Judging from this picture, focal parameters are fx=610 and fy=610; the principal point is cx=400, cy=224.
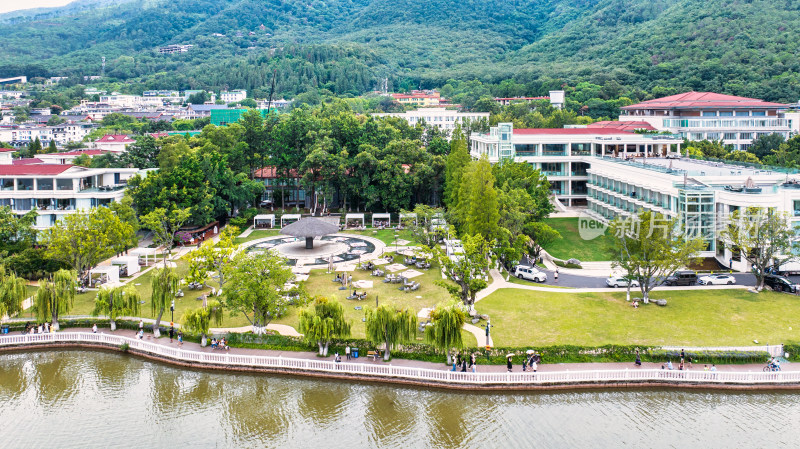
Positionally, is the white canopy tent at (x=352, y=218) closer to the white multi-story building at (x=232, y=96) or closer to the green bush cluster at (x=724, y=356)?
the green bush cluster at (x=724, y=356)

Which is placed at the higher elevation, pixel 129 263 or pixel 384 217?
pixel 384 217

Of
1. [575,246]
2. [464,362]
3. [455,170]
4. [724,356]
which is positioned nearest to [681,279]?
[575,246]

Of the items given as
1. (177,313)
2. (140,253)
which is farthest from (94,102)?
(177,313)

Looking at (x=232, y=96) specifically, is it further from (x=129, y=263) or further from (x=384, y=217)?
(x=129, y=263)

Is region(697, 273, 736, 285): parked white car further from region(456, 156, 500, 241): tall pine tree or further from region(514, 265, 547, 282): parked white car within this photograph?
region(456, 156, 500, 241): tall pine tree

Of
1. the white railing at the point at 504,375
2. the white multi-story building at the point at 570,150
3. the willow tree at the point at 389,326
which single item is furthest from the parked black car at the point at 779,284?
the white multi-story building at the point at 570,150

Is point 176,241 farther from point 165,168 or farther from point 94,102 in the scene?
point 94,102

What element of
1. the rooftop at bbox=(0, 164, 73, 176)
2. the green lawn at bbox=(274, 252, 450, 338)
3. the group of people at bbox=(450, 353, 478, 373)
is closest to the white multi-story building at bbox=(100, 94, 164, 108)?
the rooftop at bbox=(0, 164, 73, 176)
